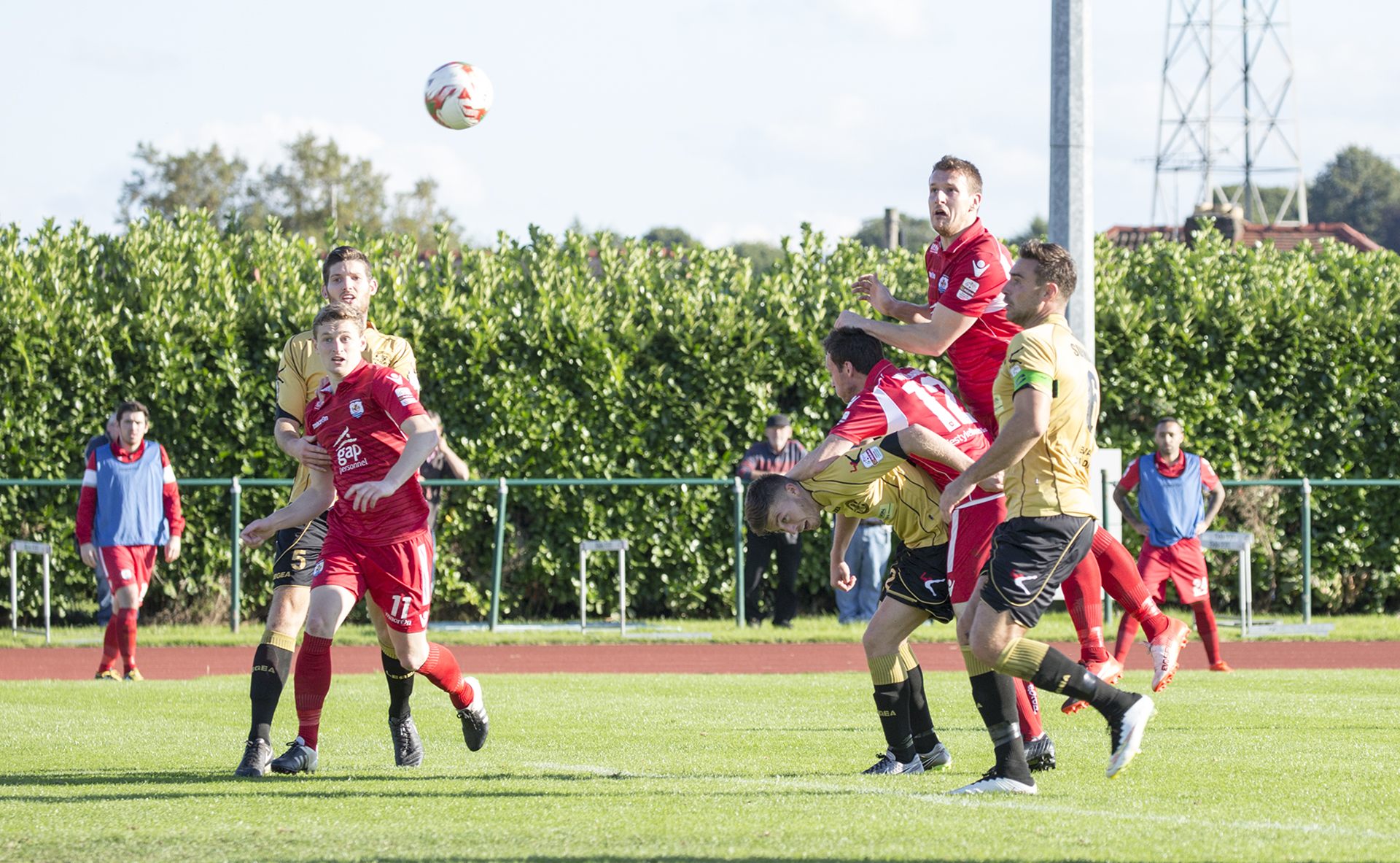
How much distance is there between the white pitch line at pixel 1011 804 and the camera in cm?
462

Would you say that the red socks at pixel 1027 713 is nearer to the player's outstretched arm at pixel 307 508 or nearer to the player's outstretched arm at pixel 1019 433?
the player's outstretched arm at pixel 1019 433

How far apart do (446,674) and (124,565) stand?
5.79 meters

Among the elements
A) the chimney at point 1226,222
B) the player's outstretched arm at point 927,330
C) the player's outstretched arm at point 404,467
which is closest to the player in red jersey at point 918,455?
the player's outstretched arm at point 927,330

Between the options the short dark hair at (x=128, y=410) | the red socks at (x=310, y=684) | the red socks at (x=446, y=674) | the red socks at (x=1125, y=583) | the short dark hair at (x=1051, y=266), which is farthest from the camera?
the short dark hair at (x=128, y=410)

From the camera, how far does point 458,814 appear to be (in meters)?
5.01

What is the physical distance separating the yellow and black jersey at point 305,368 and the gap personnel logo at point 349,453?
21.1 inches

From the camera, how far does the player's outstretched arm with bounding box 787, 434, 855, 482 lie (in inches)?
226

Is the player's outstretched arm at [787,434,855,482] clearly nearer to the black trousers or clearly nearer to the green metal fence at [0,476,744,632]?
the green metal fence at [0,476,744,632]

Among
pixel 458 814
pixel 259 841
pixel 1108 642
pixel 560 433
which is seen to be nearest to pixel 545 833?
pixel 458 814

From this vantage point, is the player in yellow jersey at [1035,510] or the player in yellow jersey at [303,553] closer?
the player in yellow jersey at [1035,510]

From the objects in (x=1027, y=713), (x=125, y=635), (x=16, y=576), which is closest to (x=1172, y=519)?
(x=1027, y=713)

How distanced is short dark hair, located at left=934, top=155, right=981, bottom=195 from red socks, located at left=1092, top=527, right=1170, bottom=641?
1.85 m

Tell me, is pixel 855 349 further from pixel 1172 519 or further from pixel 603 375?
pixel 603 375

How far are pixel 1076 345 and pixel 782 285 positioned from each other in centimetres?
984
